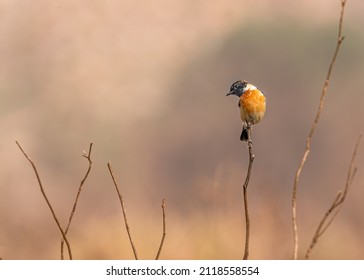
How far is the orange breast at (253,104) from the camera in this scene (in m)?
2.88

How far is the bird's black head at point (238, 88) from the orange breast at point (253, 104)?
0.03 meters

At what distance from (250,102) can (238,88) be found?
120 millimetres

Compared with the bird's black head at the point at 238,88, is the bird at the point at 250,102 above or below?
below

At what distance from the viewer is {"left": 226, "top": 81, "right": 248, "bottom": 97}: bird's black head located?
9.59ft

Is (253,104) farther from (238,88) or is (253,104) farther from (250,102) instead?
Answer: (238,88)

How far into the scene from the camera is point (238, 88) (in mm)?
2922

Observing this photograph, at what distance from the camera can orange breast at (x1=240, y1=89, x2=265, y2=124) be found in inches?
113

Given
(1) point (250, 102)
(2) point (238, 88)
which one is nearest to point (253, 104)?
(1) point (250, 102)

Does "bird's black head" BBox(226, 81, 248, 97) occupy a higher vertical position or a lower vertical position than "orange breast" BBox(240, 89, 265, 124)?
higher

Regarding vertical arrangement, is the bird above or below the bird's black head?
below
